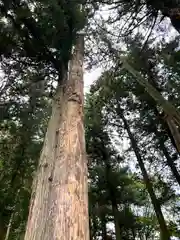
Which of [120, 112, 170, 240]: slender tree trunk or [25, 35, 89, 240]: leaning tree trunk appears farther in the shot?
[120, 112, 170, 240]: slender tree trunk

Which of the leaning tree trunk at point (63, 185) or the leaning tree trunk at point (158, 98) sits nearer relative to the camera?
the leaning tree trunk at point (63, 185)

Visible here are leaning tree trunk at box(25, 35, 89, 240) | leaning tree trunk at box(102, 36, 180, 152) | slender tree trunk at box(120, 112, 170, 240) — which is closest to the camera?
leaning tree trunk at box(25, 35, 89, 240)

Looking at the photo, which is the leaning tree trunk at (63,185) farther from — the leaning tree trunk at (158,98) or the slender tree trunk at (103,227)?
the slender tree trunk at (103,227)

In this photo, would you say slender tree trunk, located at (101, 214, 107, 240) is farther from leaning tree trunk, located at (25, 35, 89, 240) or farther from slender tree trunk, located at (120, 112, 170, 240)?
leaning tree trunk, located at (25, 35, 89, 240)

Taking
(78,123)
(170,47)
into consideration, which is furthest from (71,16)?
(170,47)

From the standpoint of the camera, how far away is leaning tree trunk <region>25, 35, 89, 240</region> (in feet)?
5.05

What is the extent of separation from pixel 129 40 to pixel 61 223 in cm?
939

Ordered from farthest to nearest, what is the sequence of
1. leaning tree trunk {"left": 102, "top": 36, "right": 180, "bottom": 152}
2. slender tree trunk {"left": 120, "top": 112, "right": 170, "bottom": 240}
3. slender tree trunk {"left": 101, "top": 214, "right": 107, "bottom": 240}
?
1. slender tree trunk {"left": 101, "top": 214, "right": 107, "bottom": 240}
2. slender tree trunk {"left": 120, "top": 112, "right": 170, "bottom": 240}
3. leaning tree trunk {"left": 102, "top": 36, "right": 180, "bottom": 152}

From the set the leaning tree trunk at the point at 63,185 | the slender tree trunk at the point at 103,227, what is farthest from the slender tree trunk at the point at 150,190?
the leaning tree trunk at the point at 63,185

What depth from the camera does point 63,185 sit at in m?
1.83

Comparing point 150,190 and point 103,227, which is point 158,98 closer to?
point 150,190

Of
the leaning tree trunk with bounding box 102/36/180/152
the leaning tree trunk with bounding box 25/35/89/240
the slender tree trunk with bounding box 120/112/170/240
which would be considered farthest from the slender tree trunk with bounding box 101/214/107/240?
the leaning tree trunk with bounding box 25/35/89/240

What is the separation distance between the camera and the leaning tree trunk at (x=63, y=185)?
154 centimetres

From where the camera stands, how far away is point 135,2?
7.29m
